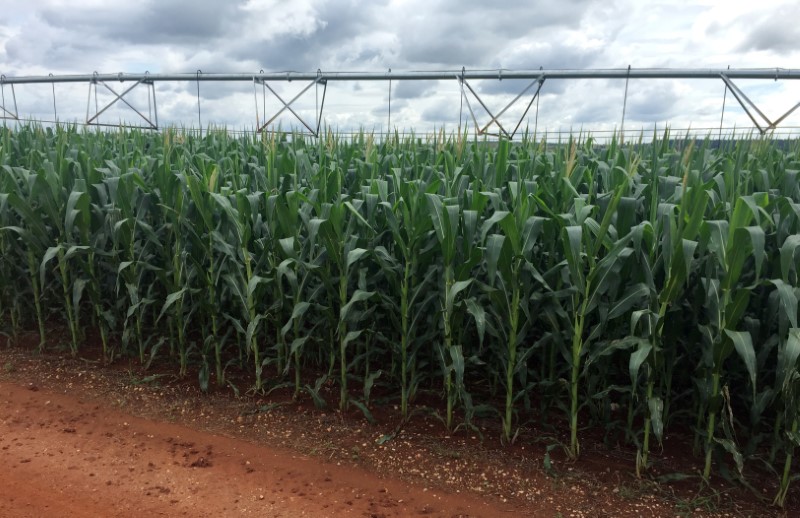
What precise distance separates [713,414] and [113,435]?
4.02 metres

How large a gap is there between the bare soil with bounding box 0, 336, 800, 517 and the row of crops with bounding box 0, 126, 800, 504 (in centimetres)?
19

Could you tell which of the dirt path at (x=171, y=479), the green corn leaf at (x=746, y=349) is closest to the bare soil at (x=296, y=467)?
the dirt path at (x=171, y=479)

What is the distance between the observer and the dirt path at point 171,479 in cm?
321

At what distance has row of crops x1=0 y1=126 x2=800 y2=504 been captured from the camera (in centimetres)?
332

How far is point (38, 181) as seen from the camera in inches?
197

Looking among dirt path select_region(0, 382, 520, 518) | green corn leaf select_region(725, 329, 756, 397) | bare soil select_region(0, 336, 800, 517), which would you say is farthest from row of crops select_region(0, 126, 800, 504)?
dirt path select_region(0, 382, 520, 518)

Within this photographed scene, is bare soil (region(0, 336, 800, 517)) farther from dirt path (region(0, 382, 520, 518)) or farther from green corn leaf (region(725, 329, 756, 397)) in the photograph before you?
green corn leaf (region(725, 329, 756, 397))

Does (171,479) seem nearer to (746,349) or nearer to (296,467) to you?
(296,467)

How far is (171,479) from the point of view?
3500 mm

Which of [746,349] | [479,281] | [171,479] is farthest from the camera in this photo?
[479,281]

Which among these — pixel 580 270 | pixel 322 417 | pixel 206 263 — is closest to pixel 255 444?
pixel 322 417

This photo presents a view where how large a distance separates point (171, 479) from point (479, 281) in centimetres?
229

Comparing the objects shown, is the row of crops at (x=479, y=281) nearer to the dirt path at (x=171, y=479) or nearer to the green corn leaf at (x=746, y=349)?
the green corn leaf at (x=746, y=349)

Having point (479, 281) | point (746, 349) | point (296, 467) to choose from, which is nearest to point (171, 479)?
point (296, 467)
